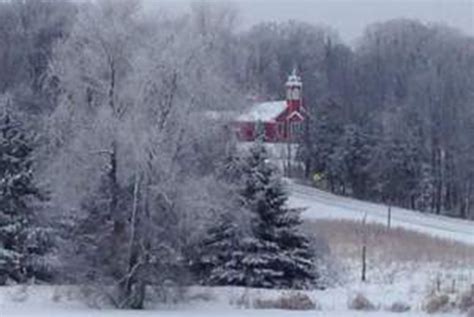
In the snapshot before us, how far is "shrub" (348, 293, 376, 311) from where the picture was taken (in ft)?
70.6

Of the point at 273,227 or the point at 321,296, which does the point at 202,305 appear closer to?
the point at 321,296

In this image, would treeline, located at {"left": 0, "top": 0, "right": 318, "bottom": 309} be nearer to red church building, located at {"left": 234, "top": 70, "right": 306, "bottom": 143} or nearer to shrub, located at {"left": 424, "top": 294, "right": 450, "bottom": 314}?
shrub, located at {"left": 424, "top": 294, "right": 450, "bottom": 314}

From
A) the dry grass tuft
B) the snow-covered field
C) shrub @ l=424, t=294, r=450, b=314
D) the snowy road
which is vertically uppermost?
shrub @ l=424, t=294, r=450, b=314

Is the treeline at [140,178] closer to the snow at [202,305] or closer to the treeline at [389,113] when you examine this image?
the snow at [202,305]

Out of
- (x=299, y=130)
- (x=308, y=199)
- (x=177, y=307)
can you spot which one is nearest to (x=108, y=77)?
(x=177, y=307)

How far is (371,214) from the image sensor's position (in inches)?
1889

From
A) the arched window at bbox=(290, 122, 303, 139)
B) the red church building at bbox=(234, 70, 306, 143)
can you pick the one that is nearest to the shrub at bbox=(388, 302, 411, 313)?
the red church building at bbox=(234, 70, 306, 143)

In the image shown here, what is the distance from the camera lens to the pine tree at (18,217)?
24.9m

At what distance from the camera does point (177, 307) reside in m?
22.4

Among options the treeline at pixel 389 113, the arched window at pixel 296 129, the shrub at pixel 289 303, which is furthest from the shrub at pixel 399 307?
the arched window at pixel 296 129

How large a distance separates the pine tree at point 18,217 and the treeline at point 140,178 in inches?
1.1

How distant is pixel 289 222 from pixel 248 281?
183 cm

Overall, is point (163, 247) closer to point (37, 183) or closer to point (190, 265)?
point (190, 265)

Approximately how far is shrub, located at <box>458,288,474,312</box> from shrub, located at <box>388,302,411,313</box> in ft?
3.33
